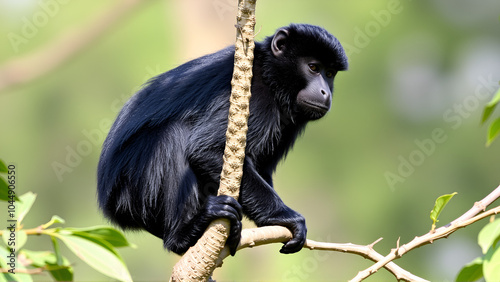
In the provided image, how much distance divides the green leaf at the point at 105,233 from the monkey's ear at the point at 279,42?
11.6 ft

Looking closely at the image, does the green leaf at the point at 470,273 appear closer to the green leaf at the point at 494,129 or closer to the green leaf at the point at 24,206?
the green leaf at the point at 494,129

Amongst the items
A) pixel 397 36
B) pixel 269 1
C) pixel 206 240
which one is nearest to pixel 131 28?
pixel 269 1

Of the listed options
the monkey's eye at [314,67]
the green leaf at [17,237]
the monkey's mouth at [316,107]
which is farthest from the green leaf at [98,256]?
the monkey's eye at [314,67]

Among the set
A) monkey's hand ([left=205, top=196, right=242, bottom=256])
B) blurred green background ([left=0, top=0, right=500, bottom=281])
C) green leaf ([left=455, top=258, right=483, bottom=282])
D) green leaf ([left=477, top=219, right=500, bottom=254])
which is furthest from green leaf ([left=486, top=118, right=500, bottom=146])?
blurred green background ([left=0, top=0, right=500, bottom=281])

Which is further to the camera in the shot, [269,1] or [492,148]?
[492,148]

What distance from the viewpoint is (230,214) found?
391 cm

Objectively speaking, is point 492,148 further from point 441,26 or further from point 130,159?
point 130,159

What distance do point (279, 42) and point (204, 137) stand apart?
4.57ft

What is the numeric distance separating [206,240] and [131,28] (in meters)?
14.4

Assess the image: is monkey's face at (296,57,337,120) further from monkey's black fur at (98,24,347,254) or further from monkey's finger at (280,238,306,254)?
monkey's finger at (280,238,306,254)

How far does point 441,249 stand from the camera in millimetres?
17203

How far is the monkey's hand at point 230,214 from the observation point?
387cm

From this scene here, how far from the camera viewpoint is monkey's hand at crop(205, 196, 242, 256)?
3.87m

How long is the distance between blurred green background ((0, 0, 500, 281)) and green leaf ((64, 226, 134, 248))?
13426 millimetres
